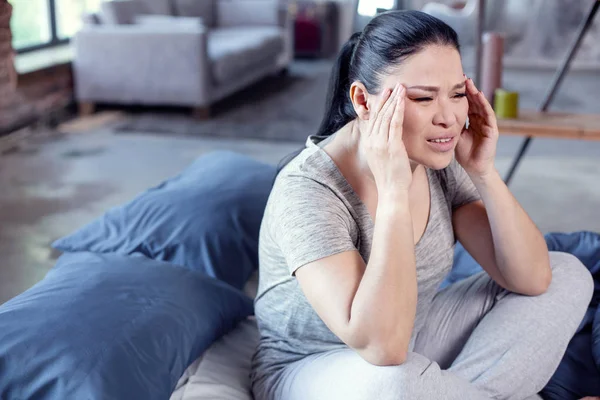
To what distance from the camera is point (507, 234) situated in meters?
1.41

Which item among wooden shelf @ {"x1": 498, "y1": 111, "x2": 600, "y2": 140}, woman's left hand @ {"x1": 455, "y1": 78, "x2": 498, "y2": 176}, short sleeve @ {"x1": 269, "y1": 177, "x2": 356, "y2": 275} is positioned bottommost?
wooden shelf @ {"x1": 498, "y1": 111, "x2": 600, "y2": 140}

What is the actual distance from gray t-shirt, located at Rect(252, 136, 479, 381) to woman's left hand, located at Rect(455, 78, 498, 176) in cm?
8

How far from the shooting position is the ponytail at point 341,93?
4.44 feet

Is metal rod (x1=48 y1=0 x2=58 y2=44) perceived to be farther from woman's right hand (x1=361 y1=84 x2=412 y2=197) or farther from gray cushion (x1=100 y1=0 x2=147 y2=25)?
woman's right hand (x1=361 y1=84 x2=412 y2=197)

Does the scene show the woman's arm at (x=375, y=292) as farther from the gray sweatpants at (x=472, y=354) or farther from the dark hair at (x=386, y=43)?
the dark hair at (x=386, y=43)

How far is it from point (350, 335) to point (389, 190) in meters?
0.24

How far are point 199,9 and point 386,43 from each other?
5.23m

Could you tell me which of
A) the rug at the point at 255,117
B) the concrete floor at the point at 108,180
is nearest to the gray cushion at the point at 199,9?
the rug at the point at 255,117

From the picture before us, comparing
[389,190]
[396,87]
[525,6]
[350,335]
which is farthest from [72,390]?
[525,6]

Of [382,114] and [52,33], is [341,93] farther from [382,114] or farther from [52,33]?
[52,33]

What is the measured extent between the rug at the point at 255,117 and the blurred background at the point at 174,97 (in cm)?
2

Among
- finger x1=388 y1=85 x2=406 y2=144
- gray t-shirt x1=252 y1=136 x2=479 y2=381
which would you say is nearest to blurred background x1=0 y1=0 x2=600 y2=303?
gray t-shirt x1=252 y1=136 x2=479 y2=381

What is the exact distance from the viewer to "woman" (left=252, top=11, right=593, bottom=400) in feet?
3.84

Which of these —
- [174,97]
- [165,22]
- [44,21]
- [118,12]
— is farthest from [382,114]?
[44,21]
